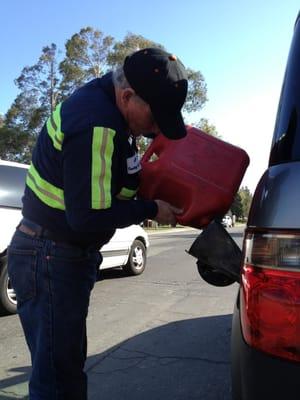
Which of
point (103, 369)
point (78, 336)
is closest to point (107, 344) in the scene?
point (103, 369)

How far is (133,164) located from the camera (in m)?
2.33

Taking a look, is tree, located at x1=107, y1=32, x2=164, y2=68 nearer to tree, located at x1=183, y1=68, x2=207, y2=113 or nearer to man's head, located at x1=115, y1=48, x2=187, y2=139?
tree, located at x1=183, y1=68, x2=207, y2=113

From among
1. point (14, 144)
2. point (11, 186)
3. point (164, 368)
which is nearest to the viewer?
point (164, 368)

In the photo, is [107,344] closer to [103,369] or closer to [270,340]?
[103,369]

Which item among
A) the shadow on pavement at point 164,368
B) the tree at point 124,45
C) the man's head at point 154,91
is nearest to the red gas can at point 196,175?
the man's head at point 154,91

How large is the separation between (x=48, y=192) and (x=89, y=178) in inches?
10.9

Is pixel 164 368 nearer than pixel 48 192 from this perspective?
No

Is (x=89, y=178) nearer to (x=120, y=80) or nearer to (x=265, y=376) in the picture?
(x=120, y=80)

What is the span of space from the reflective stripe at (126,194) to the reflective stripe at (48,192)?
0.92 feet

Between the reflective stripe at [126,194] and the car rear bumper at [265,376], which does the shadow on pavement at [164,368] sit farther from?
the car rear bumper at [265,376]

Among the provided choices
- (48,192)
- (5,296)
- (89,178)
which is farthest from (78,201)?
(5,296)

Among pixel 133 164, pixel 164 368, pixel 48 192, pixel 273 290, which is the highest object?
pixel 133 164

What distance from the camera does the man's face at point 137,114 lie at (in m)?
2.16

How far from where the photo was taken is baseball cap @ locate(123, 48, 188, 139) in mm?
2104
